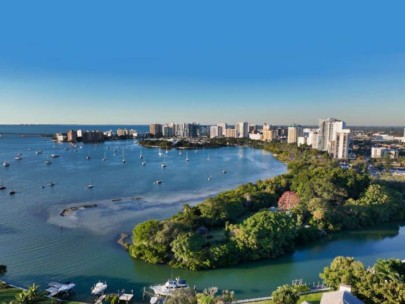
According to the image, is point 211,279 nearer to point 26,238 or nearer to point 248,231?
point 248,231

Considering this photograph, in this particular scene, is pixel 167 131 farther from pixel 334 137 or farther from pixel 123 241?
pixel 123 241

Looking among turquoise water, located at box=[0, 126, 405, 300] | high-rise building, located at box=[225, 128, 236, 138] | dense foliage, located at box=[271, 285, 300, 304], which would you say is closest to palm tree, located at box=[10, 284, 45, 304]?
turquoise water, located at box=[0, 126, 405, 300]

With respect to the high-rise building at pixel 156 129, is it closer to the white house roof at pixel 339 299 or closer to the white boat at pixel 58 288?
the white boat at pixel 58 288

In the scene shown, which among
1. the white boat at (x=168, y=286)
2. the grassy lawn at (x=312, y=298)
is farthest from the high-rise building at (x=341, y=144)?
the white boat at (x=168, y=286)

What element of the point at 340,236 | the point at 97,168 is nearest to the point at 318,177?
the point at 340,236

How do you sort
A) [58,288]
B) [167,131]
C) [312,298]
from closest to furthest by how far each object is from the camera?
[312,298] → [58,288] → [167,131]

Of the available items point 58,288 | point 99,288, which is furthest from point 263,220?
point 58,288
